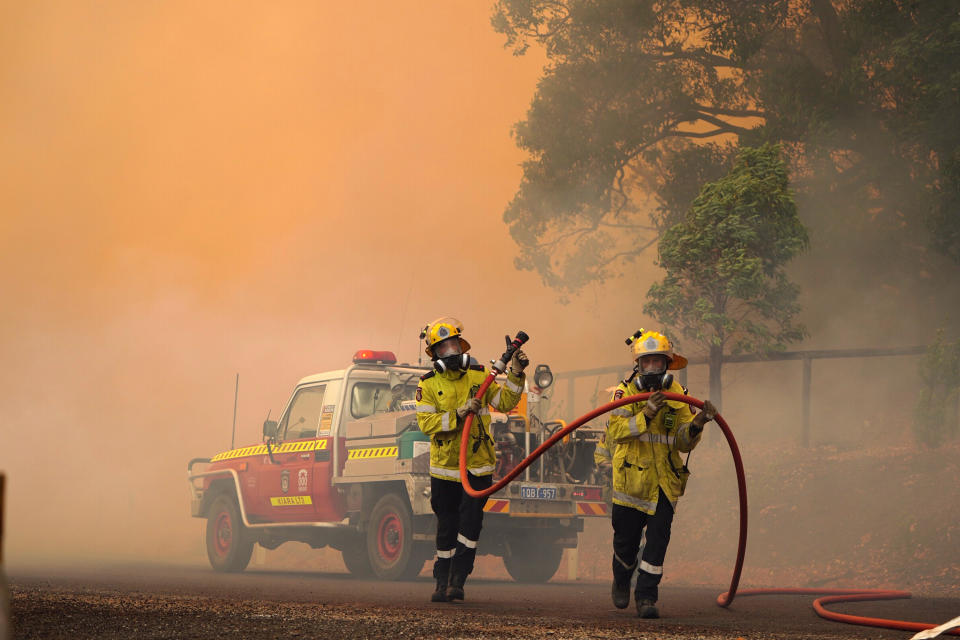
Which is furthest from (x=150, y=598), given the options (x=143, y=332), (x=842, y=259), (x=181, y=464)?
(x=143, y=332)

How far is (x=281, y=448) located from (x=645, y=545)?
7.01 metres

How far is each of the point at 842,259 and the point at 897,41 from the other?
15.9ft

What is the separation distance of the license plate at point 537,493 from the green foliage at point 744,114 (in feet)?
34.8

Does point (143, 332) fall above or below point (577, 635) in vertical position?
above

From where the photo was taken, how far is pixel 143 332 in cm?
3284

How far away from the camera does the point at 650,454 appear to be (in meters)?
7.33

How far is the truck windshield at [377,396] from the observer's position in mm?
12719

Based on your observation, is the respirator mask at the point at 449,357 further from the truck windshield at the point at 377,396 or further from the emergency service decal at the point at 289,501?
the emergency service decal at the point at 289,501

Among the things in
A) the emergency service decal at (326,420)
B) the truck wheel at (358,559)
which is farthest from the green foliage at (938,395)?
the emergency service decal at (326,420)

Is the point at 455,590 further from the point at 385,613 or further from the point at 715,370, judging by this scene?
the point at 715,370

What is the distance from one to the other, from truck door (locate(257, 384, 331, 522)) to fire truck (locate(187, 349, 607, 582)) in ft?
0.05

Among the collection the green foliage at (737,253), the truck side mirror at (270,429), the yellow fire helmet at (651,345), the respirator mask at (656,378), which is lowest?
the truck side mirror at (270,429)

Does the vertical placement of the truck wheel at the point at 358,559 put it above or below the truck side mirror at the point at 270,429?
below

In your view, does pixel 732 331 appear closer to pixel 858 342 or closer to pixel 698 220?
pixel 698 220
